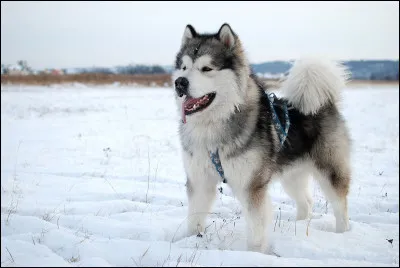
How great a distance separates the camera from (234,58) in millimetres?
3449

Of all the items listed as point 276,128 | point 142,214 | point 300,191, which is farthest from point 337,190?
point 142,214

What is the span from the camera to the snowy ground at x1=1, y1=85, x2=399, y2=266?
8.99ft

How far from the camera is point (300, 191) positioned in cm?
434

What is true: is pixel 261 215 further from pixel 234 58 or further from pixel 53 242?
pixel 53 242

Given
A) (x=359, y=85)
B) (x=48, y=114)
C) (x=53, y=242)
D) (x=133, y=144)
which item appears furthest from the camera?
(x=359, y=85)

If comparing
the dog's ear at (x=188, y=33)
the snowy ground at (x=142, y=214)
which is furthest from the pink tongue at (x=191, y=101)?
the snowy ground at (x=142, y=214)

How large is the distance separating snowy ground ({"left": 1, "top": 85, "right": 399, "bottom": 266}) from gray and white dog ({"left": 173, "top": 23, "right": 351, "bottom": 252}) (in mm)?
395

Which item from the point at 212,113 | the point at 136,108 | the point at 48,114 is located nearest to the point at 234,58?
the point at 212,113

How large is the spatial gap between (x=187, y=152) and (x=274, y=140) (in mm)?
895

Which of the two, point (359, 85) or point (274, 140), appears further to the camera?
point (359, 85)

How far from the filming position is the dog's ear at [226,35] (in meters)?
3.46

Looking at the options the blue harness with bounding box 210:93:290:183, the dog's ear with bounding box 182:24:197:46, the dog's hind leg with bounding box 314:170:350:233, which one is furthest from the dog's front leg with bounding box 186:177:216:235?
the dog's ear with bounding box 182:24:197:46

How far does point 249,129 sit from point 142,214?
1681 millimetres

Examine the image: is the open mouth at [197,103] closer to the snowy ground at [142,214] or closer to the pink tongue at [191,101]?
the pink tongue at [191,101]
